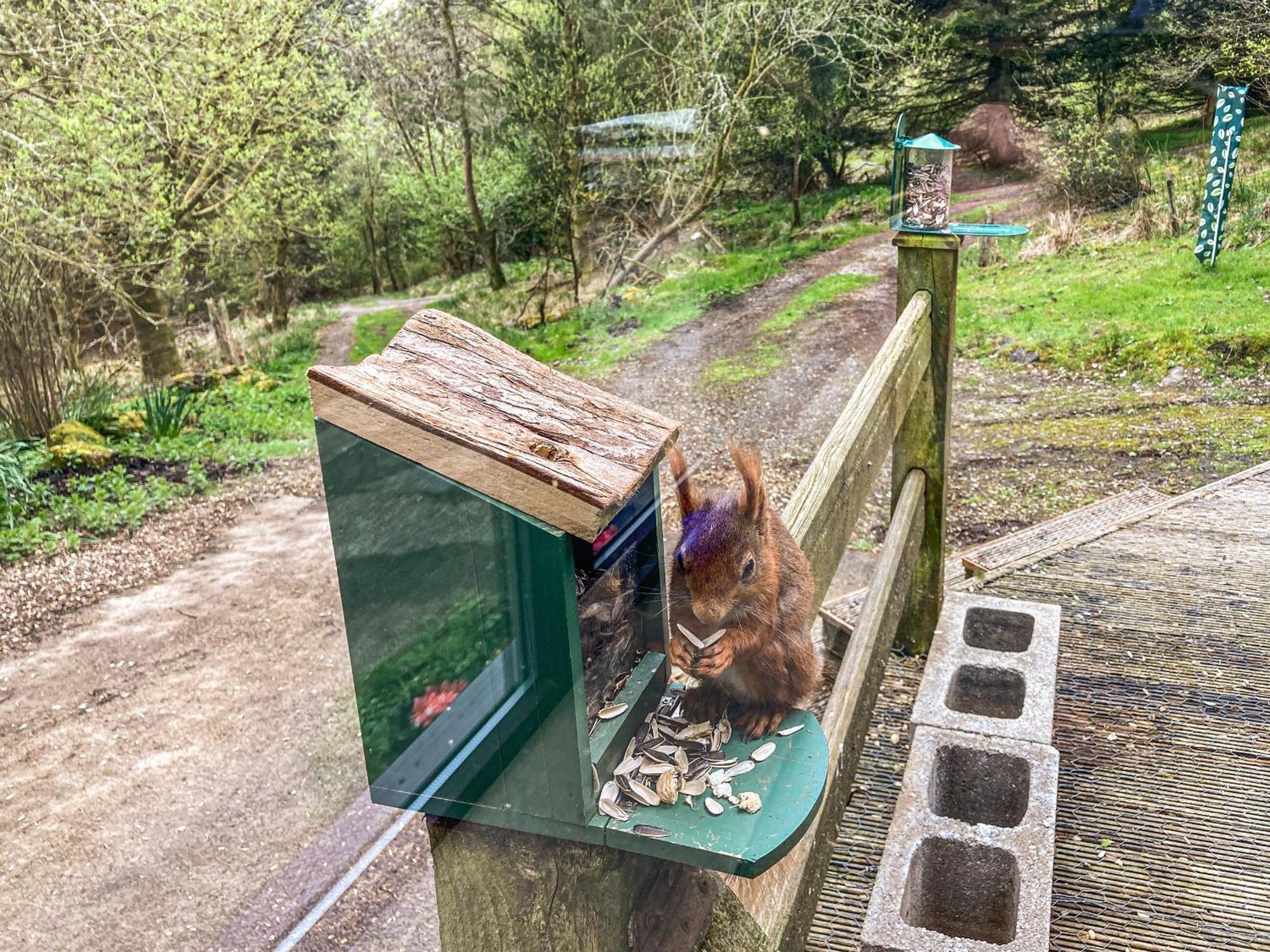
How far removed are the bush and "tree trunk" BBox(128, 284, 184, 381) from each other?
Answer: 69.5 inches

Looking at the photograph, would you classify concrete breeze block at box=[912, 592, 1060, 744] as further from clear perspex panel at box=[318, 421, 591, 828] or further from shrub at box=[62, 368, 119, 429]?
shrub at box=[62, 368, 119, 429]

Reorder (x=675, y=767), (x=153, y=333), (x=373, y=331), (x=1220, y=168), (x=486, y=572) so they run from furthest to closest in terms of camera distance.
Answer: (x=153, y=333)
(x=1220, y=168)
(x=373, y=331)
(x=675, y=767)
(x=486, y=572)

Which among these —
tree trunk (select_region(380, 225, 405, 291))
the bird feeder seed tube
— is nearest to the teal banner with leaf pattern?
the bird feeder seed tube

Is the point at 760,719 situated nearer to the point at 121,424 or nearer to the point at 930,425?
the point at 930,425

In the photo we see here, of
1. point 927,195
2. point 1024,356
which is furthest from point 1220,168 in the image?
point 927,195

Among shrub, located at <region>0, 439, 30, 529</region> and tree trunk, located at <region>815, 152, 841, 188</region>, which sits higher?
tree trunk, located at <region>815, 152, 841, 188</region>

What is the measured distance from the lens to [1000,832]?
1216mm

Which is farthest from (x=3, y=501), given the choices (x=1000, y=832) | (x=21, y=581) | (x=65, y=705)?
(x=1000, y=832)

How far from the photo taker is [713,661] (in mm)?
560

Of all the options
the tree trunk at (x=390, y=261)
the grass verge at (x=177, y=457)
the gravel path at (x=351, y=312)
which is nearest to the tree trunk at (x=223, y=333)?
the grass verge at (x=177, y=457)

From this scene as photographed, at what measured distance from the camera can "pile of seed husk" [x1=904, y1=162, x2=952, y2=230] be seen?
1530mm

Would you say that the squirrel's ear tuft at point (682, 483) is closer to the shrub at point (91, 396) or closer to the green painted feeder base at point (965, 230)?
the green painted feeder base at point (965, 230)

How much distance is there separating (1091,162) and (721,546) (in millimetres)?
1619

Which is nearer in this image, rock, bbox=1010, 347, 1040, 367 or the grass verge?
the grass verge
